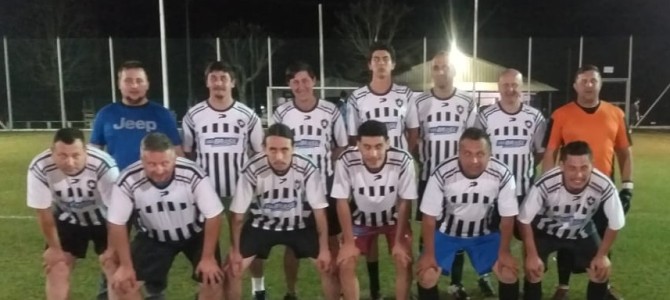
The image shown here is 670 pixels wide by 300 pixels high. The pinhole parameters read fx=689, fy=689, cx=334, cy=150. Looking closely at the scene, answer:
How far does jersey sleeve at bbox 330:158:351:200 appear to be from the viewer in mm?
4207

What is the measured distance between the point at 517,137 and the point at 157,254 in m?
2.52

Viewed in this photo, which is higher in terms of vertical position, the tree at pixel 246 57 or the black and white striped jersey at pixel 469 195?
the tree at pixel 246 57

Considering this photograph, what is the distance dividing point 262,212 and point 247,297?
0.88 meters

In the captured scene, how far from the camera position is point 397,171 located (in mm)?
4281

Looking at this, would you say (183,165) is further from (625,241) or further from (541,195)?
(625,241)

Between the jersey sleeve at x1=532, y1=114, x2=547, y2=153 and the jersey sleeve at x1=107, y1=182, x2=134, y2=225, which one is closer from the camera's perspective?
the jersey sleeve at x1=107, y1=182, x2=134, y2=225

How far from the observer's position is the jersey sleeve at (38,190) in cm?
403

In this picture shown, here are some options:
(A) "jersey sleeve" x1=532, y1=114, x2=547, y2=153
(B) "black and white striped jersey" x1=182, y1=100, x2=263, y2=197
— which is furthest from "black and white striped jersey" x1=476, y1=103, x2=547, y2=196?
(B) "black and white striped jersey" x1=182, y1=100, x2=263, y2=197

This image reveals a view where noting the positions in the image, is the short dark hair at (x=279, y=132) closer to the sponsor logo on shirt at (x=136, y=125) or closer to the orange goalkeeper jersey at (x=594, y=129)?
the sponsor logo on shirt at (x=136, y=125)

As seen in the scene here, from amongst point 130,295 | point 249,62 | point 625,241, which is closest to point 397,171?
point 130,295

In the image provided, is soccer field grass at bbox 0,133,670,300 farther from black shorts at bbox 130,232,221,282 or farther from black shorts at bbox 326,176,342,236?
black shorts at bbox 130,232,221,282

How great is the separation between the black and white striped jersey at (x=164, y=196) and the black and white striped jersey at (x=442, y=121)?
1766 millimetres

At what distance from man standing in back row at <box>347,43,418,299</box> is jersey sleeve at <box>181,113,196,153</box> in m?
1.12

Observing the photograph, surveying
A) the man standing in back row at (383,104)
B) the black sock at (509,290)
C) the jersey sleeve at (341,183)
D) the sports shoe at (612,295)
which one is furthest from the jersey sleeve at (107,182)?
the sports shoe at (612,295)
